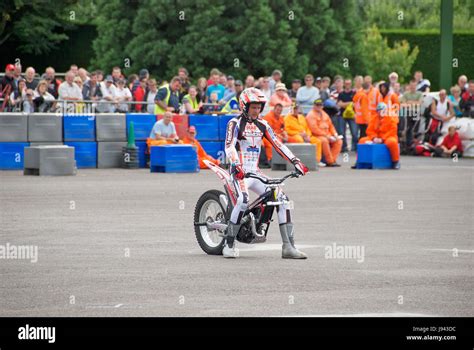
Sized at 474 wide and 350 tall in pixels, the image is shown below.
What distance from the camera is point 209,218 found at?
48.9 ft

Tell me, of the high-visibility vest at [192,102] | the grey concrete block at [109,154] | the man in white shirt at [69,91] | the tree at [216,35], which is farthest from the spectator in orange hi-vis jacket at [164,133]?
the tree at [216,35]

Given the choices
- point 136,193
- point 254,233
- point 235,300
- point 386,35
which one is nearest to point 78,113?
point 136,193

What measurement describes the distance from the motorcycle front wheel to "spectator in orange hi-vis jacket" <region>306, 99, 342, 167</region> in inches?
615

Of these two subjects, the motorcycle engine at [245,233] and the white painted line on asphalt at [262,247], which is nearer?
the motorcycle engine at [245,233]

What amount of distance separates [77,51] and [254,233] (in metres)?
42.5

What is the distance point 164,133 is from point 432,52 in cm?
3635

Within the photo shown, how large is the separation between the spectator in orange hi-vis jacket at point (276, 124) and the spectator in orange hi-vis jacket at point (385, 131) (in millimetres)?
1722

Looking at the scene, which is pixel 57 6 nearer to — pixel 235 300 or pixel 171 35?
pixel 171 35

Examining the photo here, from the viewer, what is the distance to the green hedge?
61.6m

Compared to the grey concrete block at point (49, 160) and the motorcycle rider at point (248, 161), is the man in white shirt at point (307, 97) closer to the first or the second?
the grey concrete block at point (49, 160)

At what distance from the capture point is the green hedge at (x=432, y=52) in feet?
202

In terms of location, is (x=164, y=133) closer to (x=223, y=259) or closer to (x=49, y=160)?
(x=49, y=160)

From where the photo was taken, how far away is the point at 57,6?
53.9 m

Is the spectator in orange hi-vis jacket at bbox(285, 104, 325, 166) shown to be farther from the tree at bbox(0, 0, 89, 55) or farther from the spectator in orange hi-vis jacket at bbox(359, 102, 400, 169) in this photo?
the tree at bbox(0, 0, 89, 55)
